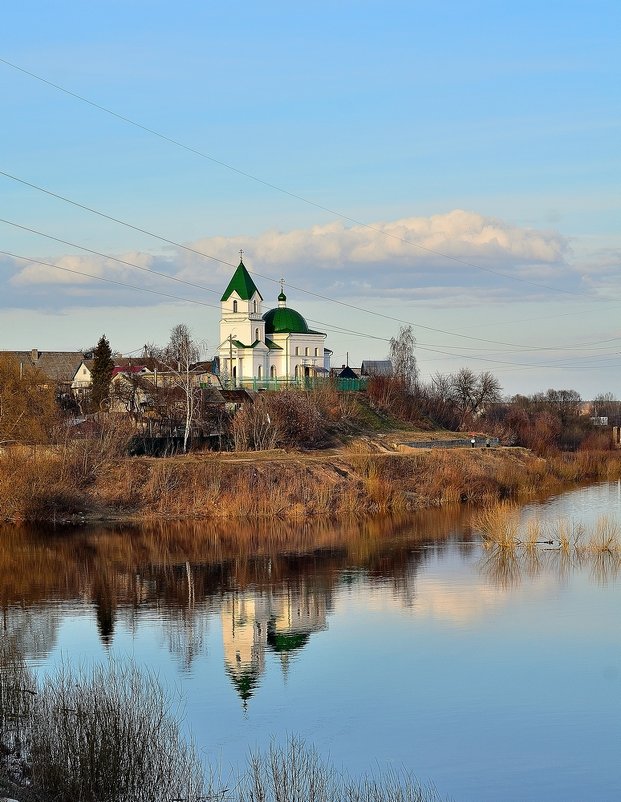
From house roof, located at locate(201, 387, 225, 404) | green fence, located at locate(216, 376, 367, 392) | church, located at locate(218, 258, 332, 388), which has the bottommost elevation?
house roof, located at locate(201, 387, 225, 404)

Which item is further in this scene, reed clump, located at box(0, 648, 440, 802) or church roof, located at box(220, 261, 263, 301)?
church roof, located at box(220, 261, 263, 301)

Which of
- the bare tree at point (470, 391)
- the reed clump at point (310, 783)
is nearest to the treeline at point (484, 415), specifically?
the bare tree at point (470, 391)

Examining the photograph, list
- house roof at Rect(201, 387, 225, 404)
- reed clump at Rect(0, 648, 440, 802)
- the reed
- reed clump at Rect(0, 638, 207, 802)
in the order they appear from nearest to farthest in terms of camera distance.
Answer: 1. reed clump at Rect(0, 648, 440, 802)
2. reed clump at Rect(0, 638, 207, 802)
3. the reed
4. house roof at Rect(201, 387, 225, 404)

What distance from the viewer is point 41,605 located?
1061 inches

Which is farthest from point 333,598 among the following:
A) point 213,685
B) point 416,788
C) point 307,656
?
point 416,788

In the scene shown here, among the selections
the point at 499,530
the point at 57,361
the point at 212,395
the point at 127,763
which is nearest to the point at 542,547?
the point at 499,530

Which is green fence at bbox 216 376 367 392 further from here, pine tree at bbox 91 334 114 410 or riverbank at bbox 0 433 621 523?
riverbank at bbox 0 433 621 523

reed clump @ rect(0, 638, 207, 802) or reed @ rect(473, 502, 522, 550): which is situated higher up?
reed @ rect(473, 502, 522, 550)

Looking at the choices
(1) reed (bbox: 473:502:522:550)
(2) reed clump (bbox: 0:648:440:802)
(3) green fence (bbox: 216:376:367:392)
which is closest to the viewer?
(2) reed clump (bbox: 0:648:440:802)

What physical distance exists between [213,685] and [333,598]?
8600 millimetres

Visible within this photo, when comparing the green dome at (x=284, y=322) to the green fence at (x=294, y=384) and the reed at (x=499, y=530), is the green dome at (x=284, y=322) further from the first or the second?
the reed at (x=499, y=530)

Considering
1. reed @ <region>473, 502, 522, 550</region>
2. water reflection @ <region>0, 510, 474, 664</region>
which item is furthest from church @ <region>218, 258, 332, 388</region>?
reed @ <region>473, 502, 522, 550</region>

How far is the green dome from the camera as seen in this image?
8731 centimetres

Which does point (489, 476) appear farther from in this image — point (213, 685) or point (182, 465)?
point (213, 685)
